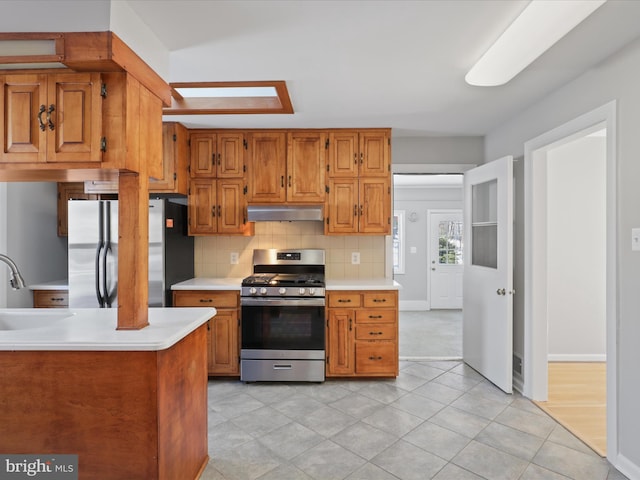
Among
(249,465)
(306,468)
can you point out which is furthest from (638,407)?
(249,465)

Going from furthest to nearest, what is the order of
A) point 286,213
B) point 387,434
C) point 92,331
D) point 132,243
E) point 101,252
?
1. point 286,213
2. point 101,252
3. point 387,434
4. point 132,243
5. point 92,331

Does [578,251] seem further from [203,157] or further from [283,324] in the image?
[203,157]

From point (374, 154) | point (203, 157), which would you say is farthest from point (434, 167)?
point (203, 157)

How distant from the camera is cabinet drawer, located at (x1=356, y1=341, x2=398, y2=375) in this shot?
347cm

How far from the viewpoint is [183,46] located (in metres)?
2.14

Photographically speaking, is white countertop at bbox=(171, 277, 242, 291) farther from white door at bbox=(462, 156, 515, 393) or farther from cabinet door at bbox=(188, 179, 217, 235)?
white door at bbox=(462, 156, 515, 393)

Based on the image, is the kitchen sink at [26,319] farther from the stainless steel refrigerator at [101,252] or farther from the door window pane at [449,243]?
the door window pane at [449,243]

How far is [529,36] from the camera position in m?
1.84

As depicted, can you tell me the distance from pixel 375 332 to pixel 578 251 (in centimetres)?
254

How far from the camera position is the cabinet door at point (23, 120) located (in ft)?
5.81

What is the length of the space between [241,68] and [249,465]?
248 centimetres

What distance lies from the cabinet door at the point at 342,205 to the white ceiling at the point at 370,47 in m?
0.75

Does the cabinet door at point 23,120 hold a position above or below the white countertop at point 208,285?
above

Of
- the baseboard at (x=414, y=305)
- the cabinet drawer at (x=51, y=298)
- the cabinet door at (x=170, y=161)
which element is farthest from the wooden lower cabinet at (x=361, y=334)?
the baseboard at (x=414, y=305)
